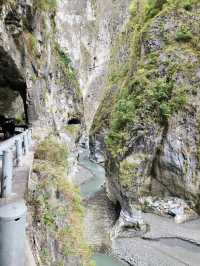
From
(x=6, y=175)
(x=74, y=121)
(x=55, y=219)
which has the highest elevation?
(x=6, y=175)

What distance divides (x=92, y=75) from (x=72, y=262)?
62071 mm

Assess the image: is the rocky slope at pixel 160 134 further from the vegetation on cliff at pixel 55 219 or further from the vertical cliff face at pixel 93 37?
the vertical cliff face at pixel 93 37

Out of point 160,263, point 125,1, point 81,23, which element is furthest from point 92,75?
point 160,263

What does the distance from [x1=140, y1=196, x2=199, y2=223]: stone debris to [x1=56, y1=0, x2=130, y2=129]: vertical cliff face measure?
119 ft

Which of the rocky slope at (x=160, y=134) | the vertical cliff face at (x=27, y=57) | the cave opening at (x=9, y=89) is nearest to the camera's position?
the vertical cliff face at (x=27, y=57)

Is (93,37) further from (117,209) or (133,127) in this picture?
(117,209)

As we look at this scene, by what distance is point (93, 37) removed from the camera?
65.9 m

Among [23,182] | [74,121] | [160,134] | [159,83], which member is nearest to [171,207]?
[160,134]

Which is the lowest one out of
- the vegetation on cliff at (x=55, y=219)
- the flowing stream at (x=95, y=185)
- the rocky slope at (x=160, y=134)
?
the flowing stream at (x=95, y=185)

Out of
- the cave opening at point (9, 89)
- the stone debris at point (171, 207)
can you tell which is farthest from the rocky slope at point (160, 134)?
the cave opening at point (9, 89)

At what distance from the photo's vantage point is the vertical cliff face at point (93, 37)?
5728cm

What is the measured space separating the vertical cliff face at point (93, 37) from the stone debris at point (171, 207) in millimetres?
36360

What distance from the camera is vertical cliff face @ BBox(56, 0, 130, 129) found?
188ft

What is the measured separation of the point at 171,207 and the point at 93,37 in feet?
163
